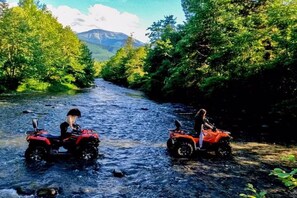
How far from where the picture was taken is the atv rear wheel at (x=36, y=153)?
1309 centimetres

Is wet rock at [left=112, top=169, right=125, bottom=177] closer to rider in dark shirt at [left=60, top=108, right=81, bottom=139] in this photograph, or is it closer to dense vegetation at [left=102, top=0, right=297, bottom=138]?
rider in dark shirt at [left=60, top=108, right=81, bottom=139]

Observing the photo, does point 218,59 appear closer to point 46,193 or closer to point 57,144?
point 57,144

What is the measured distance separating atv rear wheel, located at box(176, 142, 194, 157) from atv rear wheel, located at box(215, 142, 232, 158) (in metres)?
1.45

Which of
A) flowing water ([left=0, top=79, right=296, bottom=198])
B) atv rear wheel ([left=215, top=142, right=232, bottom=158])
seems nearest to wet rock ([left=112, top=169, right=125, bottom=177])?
flowing water ([left=0, top=79, right=296, bottom=198])

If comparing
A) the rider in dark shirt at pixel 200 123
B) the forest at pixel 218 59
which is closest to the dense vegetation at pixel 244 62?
the forest at pixel 218 59

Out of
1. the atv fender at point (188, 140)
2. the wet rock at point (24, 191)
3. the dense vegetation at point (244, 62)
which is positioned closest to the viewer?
the wet rock at point (24, 191)

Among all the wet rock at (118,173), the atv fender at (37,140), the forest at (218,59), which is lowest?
the wet rock at (118,173)

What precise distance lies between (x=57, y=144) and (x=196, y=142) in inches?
254

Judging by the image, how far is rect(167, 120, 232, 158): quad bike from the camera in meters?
14.6

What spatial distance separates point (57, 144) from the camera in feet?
44.1

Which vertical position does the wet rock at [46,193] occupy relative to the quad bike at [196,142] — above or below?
below

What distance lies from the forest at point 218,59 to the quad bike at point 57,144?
13933mm

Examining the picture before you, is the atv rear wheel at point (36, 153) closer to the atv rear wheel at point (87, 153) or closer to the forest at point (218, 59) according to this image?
the atv rear wheel at point (87, 153)

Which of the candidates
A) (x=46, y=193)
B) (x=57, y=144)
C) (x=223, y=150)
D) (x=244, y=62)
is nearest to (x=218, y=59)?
(x=244, y=62)
